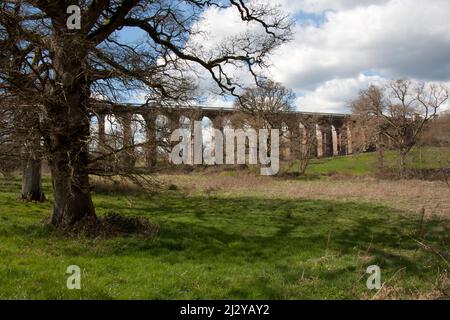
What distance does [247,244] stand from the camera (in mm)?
12656

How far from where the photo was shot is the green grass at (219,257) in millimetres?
7859

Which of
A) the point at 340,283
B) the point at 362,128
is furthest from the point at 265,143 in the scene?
the point at 340,283

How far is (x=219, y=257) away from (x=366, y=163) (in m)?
62.8

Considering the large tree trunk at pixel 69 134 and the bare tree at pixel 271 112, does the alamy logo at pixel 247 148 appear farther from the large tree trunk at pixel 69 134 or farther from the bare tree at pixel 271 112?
the large tree trunk at pixel 69 134

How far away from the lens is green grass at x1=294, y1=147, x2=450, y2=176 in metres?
55.2

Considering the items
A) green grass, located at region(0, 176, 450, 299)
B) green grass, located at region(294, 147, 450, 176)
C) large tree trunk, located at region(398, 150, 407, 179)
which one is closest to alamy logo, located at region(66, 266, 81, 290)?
green grass, located at region(0, 176, 450, 299)

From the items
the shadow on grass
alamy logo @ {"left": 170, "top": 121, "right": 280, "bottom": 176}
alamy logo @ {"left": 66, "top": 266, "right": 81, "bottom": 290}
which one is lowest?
the shadow on grass

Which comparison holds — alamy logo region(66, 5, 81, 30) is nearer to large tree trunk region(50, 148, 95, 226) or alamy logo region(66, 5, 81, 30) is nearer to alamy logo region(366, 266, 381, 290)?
large tree trunk region(50, 148, 95, 226)

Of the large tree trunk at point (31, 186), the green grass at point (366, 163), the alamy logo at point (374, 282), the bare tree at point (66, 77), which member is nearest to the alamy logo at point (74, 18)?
the bare tree at point (66, 77)

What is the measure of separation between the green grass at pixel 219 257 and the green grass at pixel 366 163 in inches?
1228

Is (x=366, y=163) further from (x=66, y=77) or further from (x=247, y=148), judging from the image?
(x=66, y=77)

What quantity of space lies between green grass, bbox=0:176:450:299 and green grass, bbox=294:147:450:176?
31.2m

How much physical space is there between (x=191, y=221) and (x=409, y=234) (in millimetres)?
7105

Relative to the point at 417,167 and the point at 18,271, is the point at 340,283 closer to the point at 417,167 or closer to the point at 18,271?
the point at 18,271
